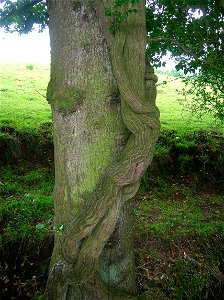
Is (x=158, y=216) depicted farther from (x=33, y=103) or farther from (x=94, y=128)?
(x=33, y=103)

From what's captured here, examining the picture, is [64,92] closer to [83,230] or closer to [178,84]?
[83,230]

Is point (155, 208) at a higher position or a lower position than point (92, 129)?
lower

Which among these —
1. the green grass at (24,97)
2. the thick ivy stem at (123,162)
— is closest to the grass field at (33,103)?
the green grass at (24,97)

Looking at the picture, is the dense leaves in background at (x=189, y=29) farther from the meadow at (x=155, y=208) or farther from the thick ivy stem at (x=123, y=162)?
the thick ivy stem at (x=123, y=162)

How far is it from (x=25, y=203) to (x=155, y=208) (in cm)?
209

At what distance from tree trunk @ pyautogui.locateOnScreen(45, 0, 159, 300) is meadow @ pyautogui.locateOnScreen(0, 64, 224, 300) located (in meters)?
1.15

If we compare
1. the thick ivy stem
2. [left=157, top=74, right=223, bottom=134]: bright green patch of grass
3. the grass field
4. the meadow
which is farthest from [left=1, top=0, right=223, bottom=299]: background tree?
[left=157, top=74, right=223, bottom=134]: bright green patch of grass

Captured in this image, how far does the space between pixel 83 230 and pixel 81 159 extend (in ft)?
2.22

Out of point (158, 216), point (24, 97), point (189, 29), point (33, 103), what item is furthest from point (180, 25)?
point (24, 97)

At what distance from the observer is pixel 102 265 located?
11.6 ft

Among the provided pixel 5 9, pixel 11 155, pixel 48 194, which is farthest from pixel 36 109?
pixel 5 9

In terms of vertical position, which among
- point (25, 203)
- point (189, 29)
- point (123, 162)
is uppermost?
point (189, 29)

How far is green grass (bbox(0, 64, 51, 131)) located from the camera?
→ 21.4ft

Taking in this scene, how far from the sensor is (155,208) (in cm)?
547
